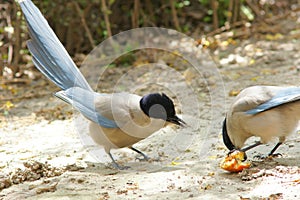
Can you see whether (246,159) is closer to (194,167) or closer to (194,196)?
(194,167)

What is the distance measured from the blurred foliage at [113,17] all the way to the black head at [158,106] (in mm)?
3751

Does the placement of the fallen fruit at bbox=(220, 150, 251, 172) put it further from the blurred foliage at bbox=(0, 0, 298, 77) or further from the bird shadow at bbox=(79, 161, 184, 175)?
the blurred foliage at bbox=(0, 0, 298, 77)

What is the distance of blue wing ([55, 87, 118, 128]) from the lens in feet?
15.8

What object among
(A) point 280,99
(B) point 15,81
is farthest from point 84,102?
(B) point 15,81

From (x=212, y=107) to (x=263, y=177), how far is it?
2.64 meters

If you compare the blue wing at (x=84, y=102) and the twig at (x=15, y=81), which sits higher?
the blue wing at (x=84, y=102)

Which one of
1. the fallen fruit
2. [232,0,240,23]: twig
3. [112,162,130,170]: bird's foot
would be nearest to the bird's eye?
[112,162,130,170]: bird's foot

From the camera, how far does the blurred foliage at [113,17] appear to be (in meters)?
8.31

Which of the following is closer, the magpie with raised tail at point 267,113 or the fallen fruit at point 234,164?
the fallen fruit at point 234,164

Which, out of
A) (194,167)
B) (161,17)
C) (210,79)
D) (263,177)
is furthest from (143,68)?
(263,177)

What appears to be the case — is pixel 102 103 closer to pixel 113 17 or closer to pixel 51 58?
pixel 51 58

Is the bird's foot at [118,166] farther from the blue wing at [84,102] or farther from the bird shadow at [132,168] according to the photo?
the blue wing at [84,102]

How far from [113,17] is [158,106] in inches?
214

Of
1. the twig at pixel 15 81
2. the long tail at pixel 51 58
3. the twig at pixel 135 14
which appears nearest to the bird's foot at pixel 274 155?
the long tail at pixel 51 58
